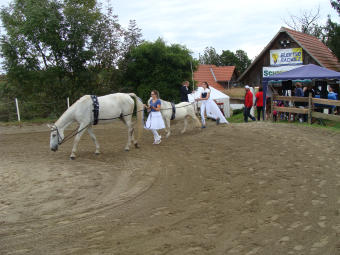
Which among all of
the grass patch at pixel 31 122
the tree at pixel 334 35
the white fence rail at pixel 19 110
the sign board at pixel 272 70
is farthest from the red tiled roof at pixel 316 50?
the grass patch at pixel 31 122

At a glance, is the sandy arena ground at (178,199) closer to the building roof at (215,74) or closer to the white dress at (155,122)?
the white dress at (155,122)

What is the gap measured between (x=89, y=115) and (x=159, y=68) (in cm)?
1027

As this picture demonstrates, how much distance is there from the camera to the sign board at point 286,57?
2016 cm

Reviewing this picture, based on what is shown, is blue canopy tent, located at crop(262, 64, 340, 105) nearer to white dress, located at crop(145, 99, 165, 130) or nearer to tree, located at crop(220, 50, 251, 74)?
white dress, located at crop(145, 99, 165, 130)

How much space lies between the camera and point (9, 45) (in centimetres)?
1625

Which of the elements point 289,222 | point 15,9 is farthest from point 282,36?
point 289,222

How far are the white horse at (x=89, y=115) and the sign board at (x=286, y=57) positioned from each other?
13850mm

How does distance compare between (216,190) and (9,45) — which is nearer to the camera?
(216,190)

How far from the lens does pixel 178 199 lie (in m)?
5.23

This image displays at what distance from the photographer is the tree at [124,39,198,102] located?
18.6 m

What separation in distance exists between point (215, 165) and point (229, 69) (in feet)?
112

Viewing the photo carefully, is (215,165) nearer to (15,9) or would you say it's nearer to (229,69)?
(15,9)

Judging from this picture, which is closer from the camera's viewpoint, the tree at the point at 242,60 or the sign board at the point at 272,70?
the sign board at the point at 272,70

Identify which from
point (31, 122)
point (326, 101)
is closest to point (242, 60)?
point (326, 101)
